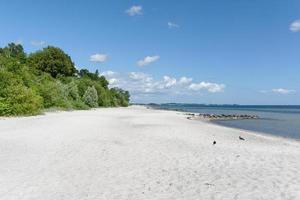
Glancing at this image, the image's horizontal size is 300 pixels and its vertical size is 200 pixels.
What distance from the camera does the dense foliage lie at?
133 ft

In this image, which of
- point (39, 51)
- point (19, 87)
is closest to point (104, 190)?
point (19, 87)

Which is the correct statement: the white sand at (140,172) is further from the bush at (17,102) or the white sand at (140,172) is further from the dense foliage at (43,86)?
the dense foliage at (43,86)

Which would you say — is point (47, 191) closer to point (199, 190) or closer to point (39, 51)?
point (199, 190)

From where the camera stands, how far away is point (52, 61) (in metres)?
104

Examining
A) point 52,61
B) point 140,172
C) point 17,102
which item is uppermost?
point 52,61

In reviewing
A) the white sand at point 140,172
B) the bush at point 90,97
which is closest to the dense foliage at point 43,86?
the bush at point 90,97

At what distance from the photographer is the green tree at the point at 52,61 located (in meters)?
104

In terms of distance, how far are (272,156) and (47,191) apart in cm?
933

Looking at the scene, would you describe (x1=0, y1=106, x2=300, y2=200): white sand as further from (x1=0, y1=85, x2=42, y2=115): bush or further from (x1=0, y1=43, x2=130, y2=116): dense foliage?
(x1=0, y1=43, x2=130, y2=116): dense foliage

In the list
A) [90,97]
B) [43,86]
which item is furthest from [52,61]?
[43,86]

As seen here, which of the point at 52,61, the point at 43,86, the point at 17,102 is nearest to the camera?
the point at 17,102

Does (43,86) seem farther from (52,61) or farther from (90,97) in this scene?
(52,61)

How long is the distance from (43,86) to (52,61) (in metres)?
50.4

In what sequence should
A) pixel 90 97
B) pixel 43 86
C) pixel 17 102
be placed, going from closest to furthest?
pixel 17 102, pixel 43 86, pixel 90 97
